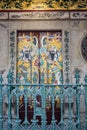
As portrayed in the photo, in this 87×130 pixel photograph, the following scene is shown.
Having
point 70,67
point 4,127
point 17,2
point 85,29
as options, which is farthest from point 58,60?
point 4,127

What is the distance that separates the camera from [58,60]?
36.9 feet

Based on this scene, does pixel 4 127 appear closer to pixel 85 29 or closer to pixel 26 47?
pixel 26 47

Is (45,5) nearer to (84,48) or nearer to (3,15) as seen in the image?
(3,15)

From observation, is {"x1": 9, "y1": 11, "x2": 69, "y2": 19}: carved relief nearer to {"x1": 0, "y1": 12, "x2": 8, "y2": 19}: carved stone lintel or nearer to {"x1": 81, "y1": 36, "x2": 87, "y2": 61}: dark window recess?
{"x1": 0, "y1": 12, "x2": 8, "y2": 19}: carved stone lintel

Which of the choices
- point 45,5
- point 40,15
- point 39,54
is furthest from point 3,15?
point 39,54

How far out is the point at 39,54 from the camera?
1127 cm

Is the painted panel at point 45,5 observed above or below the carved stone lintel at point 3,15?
above

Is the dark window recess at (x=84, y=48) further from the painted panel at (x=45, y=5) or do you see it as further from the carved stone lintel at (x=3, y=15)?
the carved stone lintel at (x=3, y=15)

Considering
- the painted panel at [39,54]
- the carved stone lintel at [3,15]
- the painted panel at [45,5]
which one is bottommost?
the painted panel at [39,54]

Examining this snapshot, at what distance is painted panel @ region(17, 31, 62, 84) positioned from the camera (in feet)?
36.8

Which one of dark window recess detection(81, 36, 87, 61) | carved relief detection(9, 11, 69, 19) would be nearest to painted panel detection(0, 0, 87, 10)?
carved relief detection(9, 11, 69, 19)

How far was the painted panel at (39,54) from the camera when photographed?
11219 millimetres

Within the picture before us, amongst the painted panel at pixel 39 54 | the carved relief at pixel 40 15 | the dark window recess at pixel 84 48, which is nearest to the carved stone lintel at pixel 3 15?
the carved relief at pixel 40 15

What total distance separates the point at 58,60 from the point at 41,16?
1.43m
